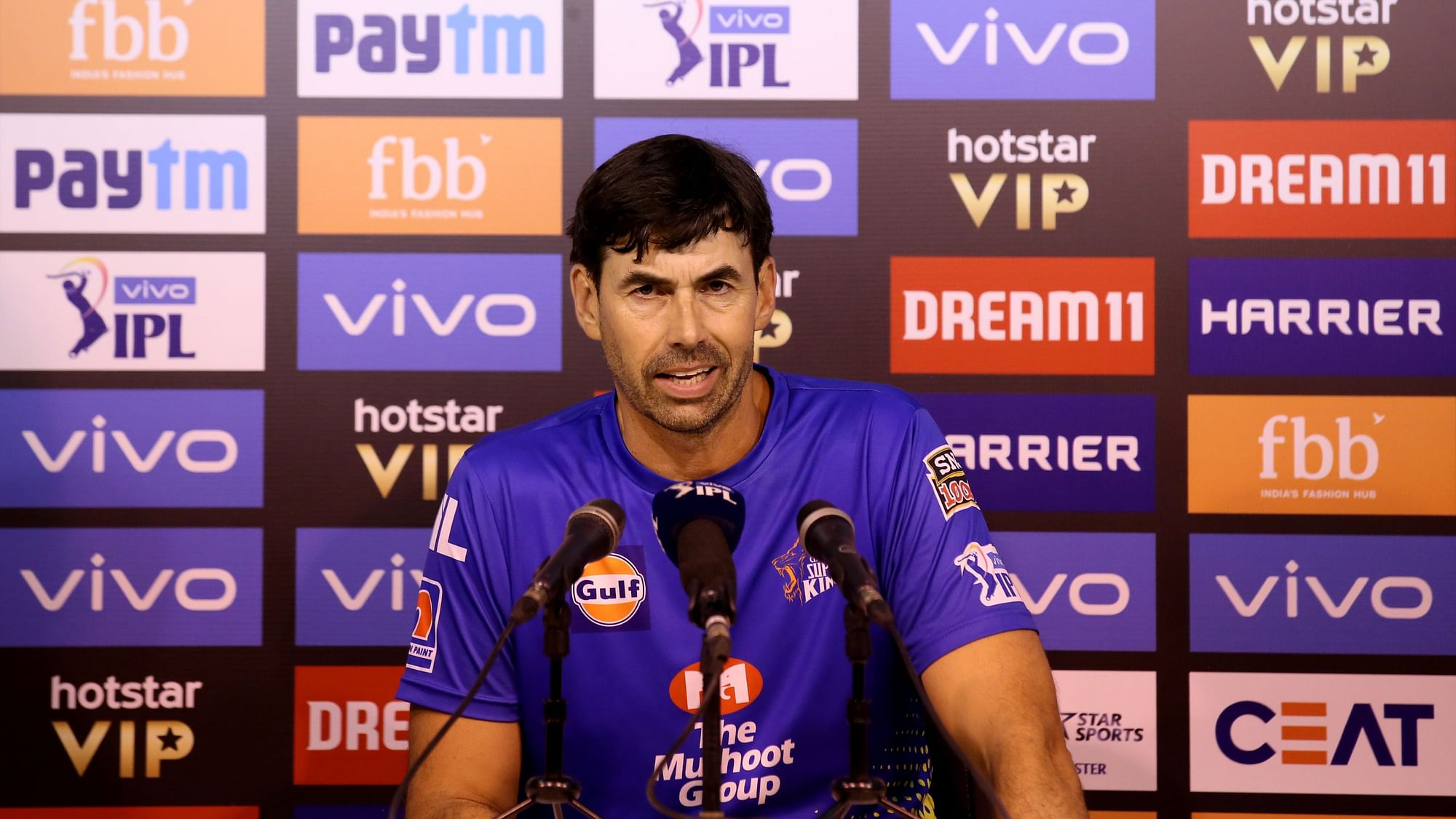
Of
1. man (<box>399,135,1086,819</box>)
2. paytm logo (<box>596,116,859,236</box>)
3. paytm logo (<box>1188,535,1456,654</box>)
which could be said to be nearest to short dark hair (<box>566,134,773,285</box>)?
man (<box>399,135,1086,819</box>)

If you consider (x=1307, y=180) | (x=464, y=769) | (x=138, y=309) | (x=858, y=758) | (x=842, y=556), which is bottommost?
(x=464, y=769)

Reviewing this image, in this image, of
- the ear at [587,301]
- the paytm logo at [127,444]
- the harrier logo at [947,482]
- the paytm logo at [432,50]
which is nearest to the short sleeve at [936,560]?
the harrier logo at [947,482]

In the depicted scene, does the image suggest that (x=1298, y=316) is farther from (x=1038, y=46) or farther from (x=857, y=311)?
(x=857, y=311)

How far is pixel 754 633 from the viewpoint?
4.89 ft

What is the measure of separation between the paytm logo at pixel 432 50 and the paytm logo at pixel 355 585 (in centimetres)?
87

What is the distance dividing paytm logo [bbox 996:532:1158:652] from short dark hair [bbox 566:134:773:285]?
3.58ft

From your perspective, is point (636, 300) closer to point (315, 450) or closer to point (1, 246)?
point (315, 450)

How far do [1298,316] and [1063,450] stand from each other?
0.52 meters

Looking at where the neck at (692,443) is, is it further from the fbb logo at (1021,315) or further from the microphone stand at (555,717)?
the fbb logo at (1021,315)

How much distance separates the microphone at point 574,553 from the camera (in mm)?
910

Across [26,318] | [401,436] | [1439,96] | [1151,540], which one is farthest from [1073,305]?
[26,318]

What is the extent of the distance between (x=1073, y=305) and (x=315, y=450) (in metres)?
1.50

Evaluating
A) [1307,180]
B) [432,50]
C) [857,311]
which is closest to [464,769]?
[857,311]

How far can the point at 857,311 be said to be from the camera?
7.83 ft
